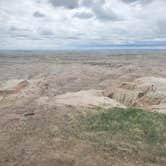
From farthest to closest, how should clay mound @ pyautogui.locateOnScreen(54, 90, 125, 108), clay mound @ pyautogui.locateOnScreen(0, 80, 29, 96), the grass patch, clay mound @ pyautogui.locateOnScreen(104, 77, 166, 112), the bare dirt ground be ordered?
1. clay mound @ pyautogui.locateOnScreen(0, 80, 29, 96)
2. clay mound @ pyautogui.locateOnScreen(104, 77, 166, 112)
3. clay mound @ pyautogui.locateOnScreen(54, 90, 125, 108)
4. the grass patch
5. the bare dirt ground

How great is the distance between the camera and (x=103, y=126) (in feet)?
27.3

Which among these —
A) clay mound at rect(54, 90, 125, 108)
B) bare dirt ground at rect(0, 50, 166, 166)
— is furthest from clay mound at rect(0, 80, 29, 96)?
clay mound at rect(54, 90, 125, 108)

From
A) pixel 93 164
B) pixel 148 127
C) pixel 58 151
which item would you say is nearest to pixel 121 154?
pixel 93 164

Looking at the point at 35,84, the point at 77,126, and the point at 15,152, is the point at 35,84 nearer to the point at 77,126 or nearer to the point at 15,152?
the point at 77,126

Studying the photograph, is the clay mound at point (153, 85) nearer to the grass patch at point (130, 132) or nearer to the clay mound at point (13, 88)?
the grass patch at point (130, 132)

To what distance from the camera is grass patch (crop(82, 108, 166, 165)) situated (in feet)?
21.3

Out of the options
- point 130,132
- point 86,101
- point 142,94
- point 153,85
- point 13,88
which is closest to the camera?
point 130,132

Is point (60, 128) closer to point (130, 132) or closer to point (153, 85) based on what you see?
point (130, 132)

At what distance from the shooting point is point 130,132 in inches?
307

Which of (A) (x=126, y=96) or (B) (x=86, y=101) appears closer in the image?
(B) (x=86, y=101)

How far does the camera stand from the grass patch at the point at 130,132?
6504 mm

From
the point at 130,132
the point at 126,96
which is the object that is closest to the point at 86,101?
the point at 126,96

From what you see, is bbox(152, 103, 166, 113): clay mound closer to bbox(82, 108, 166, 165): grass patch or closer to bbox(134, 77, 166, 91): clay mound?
bbox(82, 108, 166, 165): grass patch

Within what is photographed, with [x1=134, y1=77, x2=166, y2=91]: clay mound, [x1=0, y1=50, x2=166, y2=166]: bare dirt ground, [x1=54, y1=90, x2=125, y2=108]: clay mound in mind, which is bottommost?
[x1=0, y1=50, x2=166, y2=166]: bare dirt ground
